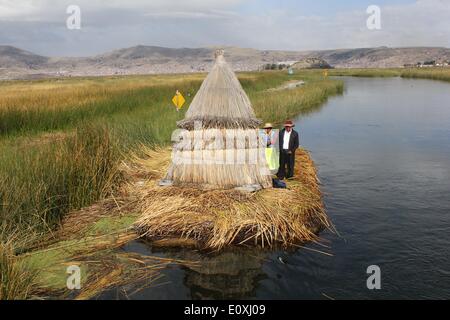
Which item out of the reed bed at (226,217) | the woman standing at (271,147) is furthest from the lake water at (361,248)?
the woman standing at (271,147)

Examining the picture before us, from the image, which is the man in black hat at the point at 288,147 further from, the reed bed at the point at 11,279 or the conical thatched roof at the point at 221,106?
the reed bed at the point at 11,279

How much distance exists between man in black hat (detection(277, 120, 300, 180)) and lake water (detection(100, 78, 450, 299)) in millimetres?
1586

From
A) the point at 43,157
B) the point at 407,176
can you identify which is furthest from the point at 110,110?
the point at 407,176

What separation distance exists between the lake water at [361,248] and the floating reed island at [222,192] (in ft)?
1.43

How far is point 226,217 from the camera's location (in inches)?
337

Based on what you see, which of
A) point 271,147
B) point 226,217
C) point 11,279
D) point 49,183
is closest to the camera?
point 11,279

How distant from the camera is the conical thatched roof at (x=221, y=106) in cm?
977

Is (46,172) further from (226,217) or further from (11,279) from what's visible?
(226,217)

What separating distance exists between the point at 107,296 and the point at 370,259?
515cm

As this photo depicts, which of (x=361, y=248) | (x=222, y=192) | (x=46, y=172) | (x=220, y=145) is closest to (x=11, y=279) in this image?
(x=46, y=172)

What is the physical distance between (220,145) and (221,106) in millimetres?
926

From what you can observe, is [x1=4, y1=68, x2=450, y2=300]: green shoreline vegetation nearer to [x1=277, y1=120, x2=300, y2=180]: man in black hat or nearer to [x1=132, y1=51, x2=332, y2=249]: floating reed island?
[x1=132, y1=51, x2=332, y2=249]: floating reed island

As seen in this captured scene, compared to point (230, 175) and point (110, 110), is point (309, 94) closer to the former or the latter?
point (110, 110)

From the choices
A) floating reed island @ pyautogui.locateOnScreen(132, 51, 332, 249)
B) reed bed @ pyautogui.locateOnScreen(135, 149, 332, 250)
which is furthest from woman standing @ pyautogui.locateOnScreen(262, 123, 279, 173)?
reed bed @ pyautogui.locateOnScreen(135, 149, 332, 250)
